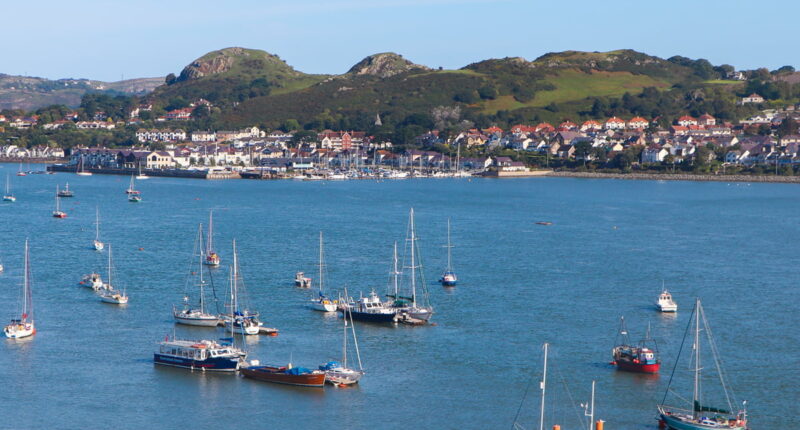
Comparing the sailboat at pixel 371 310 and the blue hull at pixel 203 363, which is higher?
the sailboat at pixel 371 310

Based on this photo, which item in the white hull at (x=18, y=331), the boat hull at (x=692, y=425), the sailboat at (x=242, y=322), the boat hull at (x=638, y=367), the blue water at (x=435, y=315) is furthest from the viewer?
the sailboat at (x=242, y=322)

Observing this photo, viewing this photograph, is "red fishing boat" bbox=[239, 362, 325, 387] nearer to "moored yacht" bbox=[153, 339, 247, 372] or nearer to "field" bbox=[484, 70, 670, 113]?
"moored yacht" bbox=[153, 339, 247, 372]

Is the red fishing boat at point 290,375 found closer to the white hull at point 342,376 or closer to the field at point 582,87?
the white hull at point 342,376

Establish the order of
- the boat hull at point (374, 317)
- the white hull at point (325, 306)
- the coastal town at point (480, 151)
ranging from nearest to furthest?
the boat hull at point (374, 317) < the white hull at point (325, 306) < the coastal town at point (480, 151)

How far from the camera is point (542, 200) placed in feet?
192

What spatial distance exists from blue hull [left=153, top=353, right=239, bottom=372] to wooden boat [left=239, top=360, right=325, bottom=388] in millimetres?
488

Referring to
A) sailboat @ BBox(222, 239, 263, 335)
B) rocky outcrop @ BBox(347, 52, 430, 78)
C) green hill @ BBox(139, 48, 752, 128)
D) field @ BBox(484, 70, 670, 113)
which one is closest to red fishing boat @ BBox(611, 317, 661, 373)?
sailboat @ BBox(222, 239, 263, 335)

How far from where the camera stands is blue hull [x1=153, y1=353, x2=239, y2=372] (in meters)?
18.9

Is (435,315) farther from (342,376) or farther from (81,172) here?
(81,172)

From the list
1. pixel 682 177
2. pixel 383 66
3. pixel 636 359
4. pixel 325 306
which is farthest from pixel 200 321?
pixel 383 66

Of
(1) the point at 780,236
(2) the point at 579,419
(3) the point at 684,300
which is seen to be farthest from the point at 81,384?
(1) the point at 780,236

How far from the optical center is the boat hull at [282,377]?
1795 centimetres

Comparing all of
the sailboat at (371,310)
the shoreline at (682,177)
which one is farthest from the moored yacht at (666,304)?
the shoreline at (682,177)

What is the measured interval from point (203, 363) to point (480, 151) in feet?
255
